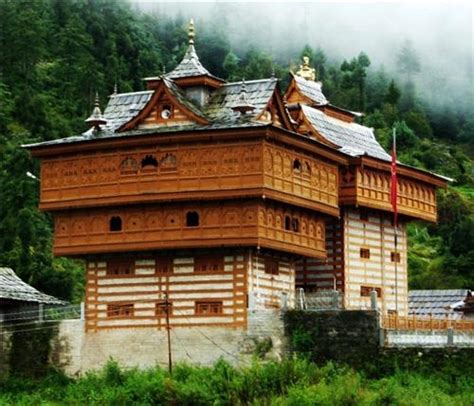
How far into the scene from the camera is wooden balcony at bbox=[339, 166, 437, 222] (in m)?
57.9

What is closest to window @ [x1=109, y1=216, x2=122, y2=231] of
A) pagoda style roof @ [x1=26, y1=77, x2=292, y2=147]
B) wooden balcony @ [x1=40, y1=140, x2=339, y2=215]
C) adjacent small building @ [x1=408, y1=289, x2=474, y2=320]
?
wooden balcony @ [x1=40, y1=140, x2=339, y2=215]

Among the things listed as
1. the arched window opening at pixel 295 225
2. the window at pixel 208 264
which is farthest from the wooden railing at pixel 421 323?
the window at pixel 208 264

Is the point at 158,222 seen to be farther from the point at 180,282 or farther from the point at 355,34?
the point at 355,34

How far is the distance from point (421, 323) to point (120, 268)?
32.4 ft

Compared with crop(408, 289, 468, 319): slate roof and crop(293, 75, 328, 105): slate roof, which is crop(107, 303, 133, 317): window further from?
crop(408, 289, 468, 319): slate roof

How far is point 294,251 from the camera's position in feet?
176

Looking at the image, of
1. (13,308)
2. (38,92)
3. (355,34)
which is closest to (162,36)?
(355,34)

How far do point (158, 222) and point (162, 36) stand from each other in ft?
227

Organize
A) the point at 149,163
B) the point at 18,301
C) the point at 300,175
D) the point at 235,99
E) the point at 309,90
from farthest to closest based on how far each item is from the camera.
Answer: the point at 309,90 → the point at 18,301 → the point at 235,99 → the point at 300,175 → the point at 149,163

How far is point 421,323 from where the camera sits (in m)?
52.0

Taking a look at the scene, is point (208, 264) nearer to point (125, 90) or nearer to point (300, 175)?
point (300, 175)

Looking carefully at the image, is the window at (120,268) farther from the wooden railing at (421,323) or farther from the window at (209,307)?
the wooden railing at (421,323)

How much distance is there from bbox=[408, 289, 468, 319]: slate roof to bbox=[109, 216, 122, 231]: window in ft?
68.6

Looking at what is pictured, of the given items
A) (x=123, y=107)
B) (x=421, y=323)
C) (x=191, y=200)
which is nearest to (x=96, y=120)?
(x=123, y=107)
